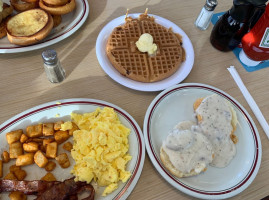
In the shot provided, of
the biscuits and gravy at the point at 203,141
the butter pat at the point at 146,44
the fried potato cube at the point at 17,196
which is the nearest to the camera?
the fried potato cube at the point at 17,196

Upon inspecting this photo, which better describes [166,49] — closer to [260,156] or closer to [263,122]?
[263,122]

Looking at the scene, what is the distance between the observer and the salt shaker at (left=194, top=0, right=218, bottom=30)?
65.5 inches

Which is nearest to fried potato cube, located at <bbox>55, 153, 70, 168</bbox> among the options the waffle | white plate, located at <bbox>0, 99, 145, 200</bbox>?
white plate, located at <bbox>0, 99, 145, 200</bbox>

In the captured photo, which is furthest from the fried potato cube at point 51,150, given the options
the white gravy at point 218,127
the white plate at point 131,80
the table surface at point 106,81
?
the white gravy at point 218,127

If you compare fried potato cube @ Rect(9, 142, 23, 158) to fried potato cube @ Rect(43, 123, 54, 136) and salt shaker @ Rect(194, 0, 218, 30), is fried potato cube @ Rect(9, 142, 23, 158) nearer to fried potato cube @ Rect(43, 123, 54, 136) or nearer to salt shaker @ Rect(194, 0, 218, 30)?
fried potato cube @ Rect(43, 123, 54, 136)

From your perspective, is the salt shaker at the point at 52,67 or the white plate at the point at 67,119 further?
the salt shaker at the point at 52,67

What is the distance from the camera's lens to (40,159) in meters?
1.15

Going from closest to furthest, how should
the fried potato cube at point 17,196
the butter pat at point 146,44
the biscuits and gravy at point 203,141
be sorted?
the fried potato cube at point 17,196, the biscuits and gravy at point 203,141, the butter pat at point 146,44

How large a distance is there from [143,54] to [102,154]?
766 mm

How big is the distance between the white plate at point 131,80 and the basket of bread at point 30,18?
312 millimetres

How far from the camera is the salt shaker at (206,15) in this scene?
1.66 meters

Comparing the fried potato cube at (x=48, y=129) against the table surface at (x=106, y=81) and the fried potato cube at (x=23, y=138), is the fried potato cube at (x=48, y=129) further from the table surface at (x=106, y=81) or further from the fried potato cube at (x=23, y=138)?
the table surface at (x=106, y=81)

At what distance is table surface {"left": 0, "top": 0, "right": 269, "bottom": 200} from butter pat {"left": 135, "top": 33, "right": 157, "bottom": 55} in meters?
0.30

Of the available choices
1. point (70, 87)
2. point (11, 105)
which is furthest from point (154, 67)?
point (11, 105)
